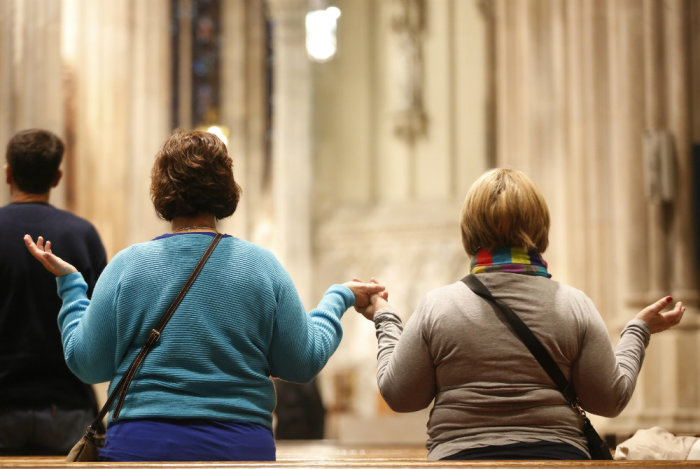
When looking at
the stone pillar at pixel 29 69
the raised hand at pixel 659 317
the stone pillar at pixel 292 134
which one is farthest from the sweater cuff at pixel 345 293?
the stone pillar at pixel 292 134

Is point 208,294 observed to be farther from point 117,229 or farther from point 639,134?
point 117,229

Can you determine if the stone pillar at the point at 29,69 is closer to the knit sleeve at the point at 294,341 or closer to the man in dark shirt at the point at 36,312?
the man in dark shirt at the point at 36,312

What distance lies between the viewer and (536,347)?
285 cm

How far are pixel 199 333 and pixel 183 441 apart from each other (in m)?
0.27

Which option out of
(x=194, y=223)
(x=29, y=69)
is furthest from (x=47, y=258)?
(x=29, y=69)

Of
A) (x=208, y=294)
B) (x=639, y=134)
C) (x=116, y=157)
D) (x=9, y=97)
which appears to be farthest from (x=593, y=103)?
(x=208, y=294)

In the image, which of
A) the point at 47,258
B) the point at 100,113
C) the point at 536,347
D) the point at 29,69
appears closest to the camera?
the point at 536,347

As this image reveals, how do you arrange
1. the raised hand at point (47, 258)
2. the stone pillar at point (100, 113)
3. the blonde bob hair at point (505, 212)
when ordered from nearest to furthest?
the blonde bob hair at point (505, 212)
the raised hand at point (47, 258)
the stone pillar at point (100, 113)

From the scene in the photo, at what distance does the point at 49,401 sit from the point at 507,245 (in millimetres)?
1677

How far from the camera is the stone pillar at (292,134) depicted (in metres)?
19.6

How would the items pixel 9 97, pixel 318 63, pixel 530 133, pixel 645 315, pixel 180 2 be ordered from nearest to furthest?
pixel 645 315 < pixel 9 97 < pixel 530 133 < pixel 318 63 < pixel 180 2

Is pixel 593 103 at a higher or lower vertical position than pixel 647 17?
lower

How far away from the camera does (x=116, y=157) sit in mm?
11227

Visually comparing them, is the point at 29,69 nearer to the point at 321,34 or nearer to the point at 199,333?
the point at 199,333
